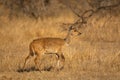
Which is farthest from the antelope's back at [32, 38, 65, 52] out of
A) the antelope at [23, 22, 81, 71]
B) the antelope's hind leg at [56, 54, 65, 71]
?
the antelope's hind leg at [56, 54, 65, 71]

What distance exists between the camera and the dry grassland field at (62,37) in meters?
12.9

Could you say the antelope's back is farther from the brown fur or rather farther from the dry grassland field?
the dry grassland field

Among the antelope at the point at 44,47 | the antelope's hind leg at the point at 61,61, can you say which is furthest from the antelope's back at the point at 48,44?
the antelope's hind leg at the point at 61,61

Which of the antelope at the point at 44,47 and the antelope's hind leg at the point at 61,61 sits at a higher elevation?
the antelope at the point at 44,47

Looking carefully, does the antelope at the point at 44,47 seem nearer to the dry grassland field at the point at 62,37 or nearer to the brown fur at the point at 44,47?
the brown fur at the point at 44,47

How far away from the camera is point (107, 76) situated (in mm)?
12477

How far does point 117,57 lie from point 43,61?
2.47 meters

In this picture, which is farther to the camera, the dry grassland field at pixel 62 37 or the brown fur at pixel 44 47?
the brown fur at pixel 44 47

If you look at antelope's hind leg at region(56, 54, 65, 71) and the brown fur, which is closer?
the brown fur

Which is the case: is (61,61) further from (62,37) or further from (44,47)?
(62,37)

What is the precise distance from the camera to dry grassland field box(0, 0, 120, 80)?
12891mm

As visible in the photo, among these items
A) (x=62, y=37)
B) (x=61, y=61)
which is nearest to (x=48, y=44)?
(x=61, y=61)

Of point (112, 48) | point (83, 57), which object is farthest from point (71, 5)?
point (83, 57)

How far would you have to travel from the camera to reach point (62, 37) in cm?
2041
